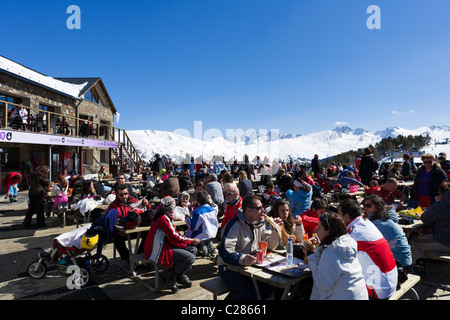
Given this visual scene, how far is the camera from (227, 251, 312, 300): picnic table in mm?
2439

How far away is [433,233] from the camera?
13.4 ft

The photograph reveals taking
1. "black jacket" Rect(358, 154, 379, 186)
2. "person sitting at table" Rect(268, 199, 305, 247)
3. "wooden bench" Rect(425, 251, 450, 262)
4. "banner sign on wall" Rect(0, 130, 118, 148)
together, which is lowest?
"wooden bench" Rect(425, 251, 450, 262)

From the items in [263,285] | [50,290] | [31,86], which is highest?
[31,86]

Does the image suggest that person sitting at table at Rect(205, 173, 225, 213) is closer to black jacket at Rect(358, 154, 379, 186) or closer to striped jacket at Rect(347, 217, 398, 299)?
striped jacket at Rect(347, 217, 398, 299)

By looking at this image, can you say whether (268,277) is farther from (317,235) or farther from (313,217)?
(313,217)

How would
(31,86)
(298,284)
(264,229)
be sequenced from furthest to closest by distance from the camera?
(31,86) < (264,229) < (298,284)

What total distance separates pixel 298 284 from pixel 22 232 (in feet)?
23.3

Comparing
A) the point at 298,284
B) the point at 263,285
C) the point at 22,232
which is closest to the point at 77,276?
the point at 263,285

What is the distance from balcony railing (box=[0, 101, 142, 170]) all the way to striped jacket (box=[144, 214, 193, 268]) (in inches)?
423

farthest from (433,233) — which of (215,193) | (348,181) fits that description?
(348,181)

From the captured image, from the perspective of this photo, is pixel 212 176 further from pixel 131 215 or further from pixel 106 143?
pixel 106 143

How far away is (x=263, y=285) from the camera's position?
298 cm

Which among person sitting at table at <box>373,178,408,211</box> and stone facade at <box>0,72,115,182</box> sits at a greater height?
stone facade at <box>0,72,115,182</box>

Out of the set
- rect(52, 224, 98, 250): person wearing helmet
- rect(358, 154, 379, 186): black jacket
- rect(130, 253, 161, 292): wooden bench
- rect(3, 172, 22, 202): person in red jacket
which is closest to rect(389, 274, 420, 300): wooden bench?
rect(130, 253, 161, 292): wooden bench
